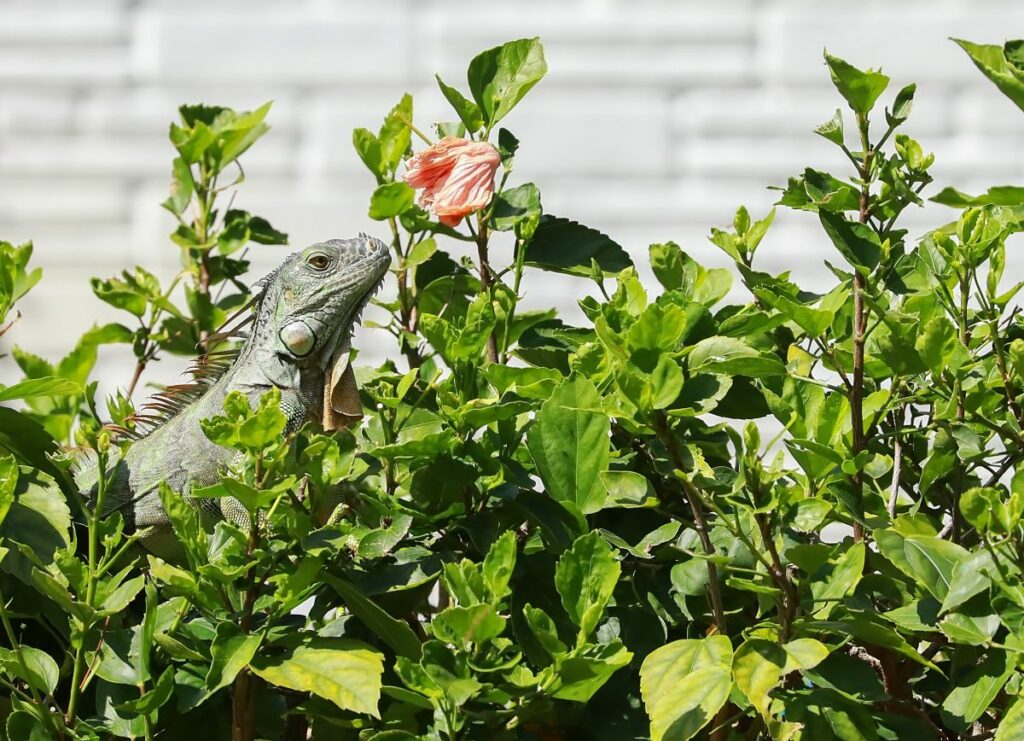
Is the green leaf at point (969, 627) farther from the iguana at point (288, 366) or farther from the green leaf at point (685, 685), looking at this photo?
the iguana at point (288, 366)

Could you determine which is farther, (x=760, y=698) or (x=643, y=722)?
(x=643, y=722)

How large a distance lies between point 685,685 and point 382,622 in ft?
0.70

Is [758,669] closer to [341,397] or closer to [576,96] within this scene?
[341,397]

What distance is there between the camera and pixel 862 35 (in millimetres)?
2887

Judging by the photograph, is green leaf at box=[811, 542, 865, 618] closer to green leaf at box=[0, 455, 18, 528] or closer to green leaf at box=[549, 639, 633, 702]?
green leaf at box=[549, 639, 633, 702]

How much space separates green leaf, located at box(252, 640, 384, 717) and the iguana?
0.78 m

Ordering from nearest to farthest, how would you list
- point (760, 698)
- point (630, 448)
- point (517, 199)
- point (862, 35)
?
point (760, 698) < point (630, 448) < point (517, 199) < point (862, 35)

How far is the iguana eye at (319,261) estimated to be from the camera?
6.02 feet

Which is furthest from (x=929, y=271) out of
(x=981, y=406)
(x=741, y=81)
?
(x=741, y=81)

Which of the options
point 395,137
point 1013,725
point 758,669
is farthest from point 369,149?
point 1013,725

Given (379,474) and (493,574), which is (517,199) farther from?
(493,574)

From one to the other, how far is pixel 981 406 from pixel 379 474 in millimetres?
486

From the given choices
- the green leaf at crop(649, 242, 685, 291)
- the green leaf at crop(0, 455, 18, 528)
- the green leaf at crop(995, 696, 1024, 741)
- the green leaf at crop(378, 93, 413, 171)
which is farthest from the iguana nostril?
the green leaf at crop(995, 696, 1024, 741)

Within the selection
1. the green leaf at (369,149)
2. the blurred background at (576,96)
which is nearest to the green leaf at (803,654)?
the green leaf at (369,149)
